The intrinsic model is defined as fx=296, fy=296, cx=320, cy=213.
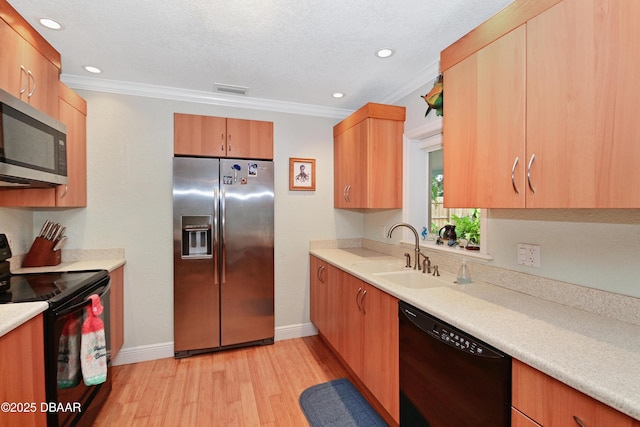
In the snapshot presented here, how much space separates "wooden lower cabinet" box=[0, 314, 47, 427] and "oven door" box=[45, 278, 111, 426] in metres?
0.03

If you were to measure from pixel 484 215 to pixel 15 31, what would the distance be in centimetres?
280

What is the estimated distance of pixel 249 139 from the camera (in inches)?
114

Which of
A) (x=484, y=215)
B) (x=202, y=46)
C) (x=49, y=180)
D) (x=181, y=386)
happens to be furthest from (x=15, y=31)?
(x=484, y=215)

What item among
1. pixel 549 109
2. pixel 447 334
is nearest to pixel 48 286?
pixel 447 334

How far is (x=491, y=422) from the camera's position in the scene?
1071mm

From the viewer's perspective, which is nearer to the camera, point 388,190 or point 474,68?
point 474,68

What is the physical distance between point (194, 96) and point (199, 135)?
1.21 feet

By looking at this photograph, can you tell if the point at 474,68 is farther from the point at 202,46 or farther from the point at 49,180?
the point at 49,180

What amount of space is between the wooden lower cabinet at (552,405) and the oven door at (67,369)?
1984 mm

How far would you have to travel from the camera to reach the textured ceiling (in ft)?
5.22

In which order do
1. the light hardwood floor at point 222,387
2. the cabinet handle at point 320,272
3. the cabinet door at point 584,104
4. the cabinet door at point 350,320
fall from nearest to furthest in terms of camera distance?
the cabinet door at point 584,104 < the light hardwood floor at point 222,387 < the cabinet door at point 350,320 < the cabinet handle at point 320,272

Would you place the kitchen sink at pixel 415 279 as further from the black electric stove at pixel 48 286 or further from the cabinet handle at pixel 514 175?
the black electric stove at pixel 48 286

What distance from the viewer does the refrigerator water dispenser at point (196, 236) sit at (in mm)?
2660

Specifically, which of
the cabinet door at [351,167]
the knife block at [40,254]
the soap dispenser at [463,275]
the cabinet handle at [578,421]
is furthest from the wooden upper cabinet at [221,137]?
the cabinet handle at [578,421]
